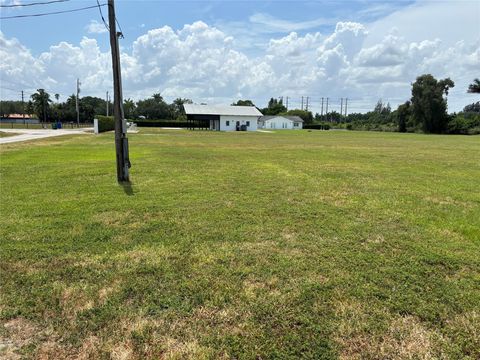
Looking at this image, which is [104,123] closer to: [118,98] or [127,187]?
[118,98]

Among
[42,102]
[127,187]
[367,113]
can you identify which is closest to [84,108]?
[42,102]

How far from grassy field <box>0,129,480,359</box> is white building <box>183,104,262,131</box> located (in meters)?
50.5

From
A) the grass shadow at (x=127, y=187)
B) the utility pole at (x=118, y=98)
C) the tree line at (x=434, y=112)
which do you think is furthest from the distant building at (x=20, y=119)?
the grass shadow at (x=127, y=187)

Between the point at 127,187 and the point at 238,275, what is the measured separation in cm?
508

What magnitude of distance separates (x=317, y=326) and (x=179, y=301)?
3.91 ft

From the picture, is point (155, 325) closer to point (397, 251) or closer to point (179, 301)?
point (179, 301)

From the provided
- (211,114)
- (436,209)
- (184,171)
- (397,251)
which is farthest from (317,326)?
(211,114)

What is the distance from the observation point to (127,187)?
7887 millimetres

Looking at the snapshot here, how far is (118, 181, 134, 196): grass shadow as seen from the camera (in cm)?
739

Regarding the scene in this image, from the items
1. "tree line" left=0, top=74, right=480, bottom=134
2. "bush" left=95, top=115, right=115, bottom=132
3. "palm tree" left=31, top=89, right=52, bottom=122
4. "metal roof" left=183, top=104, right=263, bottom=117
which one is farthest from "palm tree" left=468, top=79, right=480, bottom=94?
"palm tree" left=31, top=89, right=52, bottom=122

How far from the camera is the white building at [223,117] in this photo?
56500 mm

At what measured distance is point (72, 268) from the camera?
3682 mm

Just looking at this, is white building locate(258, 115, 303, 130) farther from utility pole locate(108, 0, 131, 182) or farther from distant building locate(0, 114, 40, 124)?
utility pole locate(108, 0, 131, 182)

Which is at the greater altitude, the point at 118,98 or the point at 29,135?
the point at 118,98
